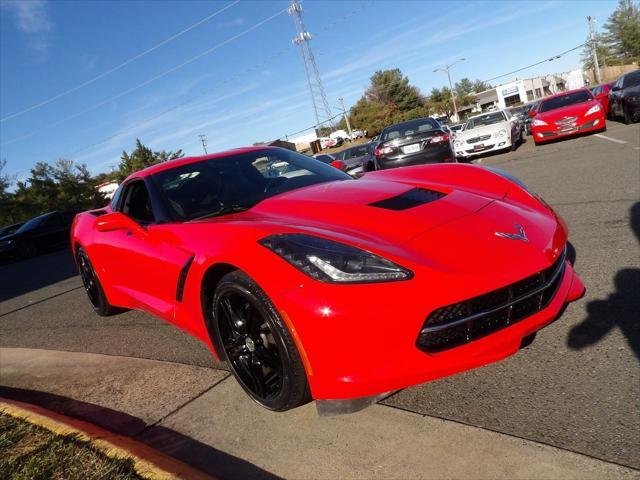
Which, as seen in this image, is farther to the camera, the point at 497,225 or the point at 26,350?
the point at 26,350

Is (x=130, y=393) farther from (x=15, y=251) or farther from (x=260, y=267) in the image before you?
(x=15, y=251)

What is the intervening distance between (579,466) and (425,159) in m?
9.82

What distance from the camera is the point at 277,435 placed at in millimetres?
2307

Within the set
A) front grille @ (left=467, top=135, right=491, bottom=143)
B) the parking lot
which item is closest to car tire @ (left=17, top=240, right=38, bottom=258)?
the parking lot

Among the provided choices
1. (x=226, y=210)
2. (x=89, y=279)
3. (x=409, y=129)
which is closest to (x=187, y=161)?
(x=226, y=210)

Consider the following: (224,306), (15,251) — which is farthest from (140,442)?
(15,251)

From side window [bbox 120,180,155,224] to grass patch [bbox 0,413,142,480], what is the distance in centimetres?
142

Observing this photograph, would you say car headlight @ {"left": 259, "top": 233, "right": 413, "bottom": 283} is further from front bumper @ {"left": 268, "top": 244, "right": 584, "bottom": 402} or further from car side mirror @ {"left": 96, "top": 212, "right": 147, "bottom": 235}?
car side mirror @ {"left": 96, "top": 212, "right": 147, "bottom": 235}

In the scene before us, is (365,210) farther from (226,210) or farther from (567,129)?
(567,129)

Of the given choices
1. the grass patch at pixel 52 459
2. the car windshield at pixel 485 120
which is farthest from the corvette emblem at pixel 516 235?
the car windshield at pixel 485 120

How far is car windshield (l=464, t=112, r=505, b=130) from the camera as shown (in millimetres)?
14755

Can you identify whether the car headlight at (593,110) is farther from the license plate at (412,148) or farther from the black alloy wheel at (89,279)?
the black alloy wheel at (89,279)

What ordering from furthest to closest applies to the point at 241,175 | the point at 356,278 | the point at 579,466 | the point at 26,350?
the point at 26,350 < the point at 241,175 < the point at 356,278 < the point at 579,466

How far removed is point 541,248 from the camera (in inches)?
88.4
